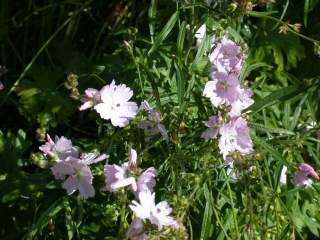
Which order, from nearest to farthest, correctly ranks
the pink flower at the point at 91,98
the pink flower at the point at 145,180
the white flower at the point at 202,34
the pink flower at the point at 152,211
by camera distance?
the pink flower at the point at 152,211, the pink flower at the point at 145,180, the pink flower at the point at 91,98, the white flower at the point at 202,34

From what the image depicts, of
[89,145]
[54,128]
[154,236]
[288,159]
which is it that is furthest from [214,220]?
[54,128]

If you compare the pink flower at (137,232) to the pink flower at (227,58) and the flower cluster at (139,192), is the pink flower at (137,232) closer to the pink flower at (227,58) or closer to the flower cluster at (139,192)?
the flower cluster at (139,192)

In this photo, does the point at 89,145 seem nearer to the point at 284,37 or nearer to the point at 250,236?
the point at 250,236

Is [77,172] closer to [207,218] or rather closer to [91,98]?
[91,98]

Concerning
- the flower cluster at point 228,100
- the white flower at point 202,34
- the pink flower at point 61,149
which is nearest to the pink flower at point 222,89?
the flower cluster at point 228,100

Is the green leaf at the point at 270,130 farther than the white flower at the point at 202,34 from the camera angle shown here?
No

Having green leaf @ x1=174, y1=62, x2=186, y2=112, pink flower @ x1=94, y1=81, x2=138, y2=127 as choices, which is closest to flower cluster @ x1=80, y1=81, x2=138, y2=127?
pink flower @ x1=94, y1=81, x2=138, y2=127
